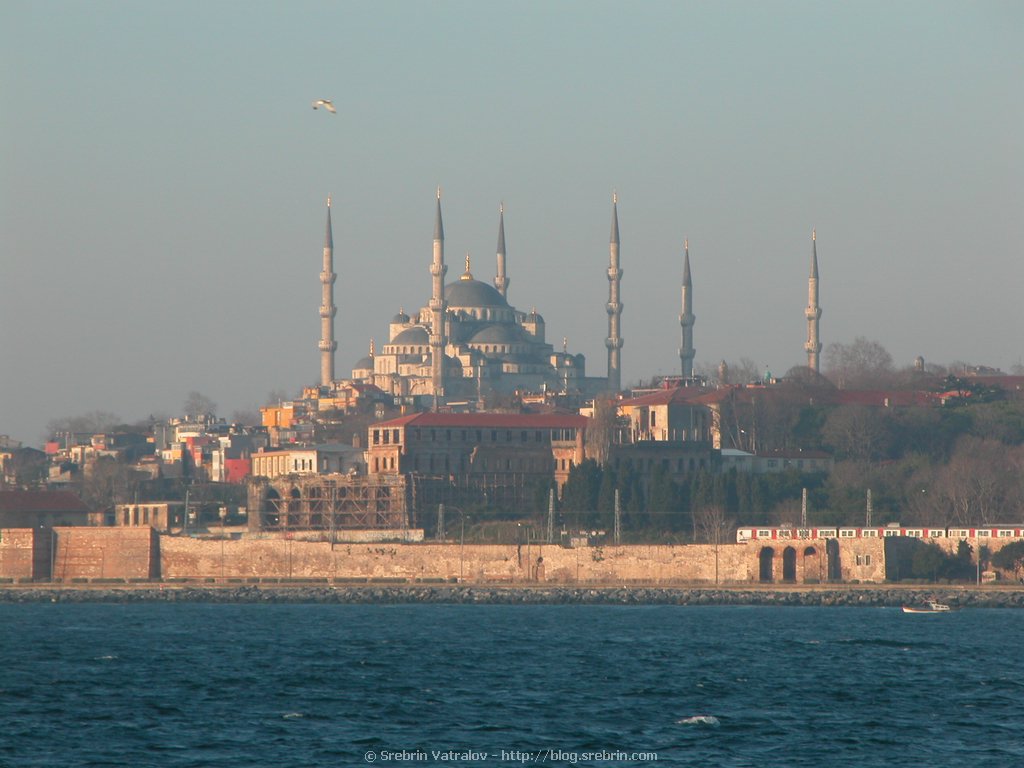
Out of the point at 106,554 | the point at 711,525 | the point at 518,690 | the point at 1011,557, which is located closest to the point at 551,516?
the point at 711,525

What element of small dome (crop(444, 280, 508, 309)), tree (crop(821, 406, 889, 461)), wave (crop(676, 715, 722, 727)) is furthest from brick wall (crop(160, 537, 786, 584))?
small dome (crop(444, 280, 508, 309))

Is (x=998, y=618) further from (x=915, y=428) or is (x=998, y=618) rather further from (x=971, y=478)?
(x=915, y=428)

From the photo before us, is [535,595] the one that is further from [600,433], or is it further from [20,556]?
[600,433]

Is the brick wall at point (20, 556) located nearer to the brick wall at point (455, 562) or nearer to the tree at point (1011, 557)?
the brick wall at point (455, 562)

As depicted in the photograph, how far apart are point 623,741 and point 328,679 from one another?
7.88 m

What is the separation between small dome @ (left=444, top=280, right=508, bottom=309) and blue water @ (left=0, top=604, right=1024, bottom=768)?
203 feet

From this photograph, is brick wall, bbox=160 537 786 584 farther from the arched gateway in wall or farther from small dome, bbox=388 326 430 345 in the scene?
small dome, bbox=388 326 430 345

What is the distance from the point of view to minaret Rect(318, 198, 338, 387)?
9562 cm

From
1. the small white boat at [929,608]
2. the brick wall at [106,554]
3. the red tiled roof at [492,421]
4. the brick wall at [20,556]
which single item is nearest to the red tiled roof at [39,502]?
the brick wall at [20,556]

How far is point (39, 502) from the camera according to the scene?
61.6 metres

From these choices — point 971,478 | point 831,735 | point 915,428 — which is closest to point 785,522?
point 971,478

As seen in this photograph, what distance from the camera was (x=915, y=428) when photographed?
68.9 m

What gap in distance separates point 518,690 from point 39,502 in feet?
117

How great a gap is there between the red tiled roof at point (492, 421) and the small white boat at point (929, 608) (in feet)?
83.1
